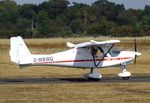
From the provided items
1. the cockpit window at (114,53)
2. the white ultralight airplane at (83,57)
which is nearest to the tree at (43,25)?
the cockpit window at (114,53)

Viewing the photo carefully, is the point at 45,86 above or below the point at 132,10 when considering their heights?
below

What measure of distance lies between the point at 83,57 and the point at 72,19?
435 ft

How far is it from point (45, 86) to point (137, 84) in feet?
15.5

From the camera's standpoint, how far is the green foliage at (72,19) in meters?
125

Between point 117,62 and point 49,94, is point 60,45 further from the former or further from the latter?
point 49,94

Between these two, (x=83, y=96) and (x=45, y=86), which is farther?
(x=45, y=86)

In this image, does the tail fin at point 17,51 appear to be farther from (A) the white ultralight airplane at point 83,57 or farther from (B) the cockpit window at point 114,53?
(B) the cockpit window at point 114,53

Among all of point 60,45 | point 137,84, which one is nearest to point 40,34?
point 60,45

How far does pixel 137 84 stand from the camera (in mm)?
29312

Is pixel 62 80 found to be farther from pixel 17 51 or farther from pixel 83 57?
pixel 17 51

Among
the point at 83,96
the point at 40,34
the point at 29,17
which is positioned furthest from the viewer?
the point at 29,17

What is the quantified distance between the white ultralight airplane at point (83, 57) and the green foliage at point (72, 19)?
82741mm

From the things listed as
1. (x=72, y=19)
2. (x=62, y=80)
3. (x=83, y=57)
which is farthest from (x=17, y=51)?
(x=72, y=19)

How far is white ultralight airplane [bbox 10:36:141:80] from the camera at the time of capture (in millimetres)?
32500
